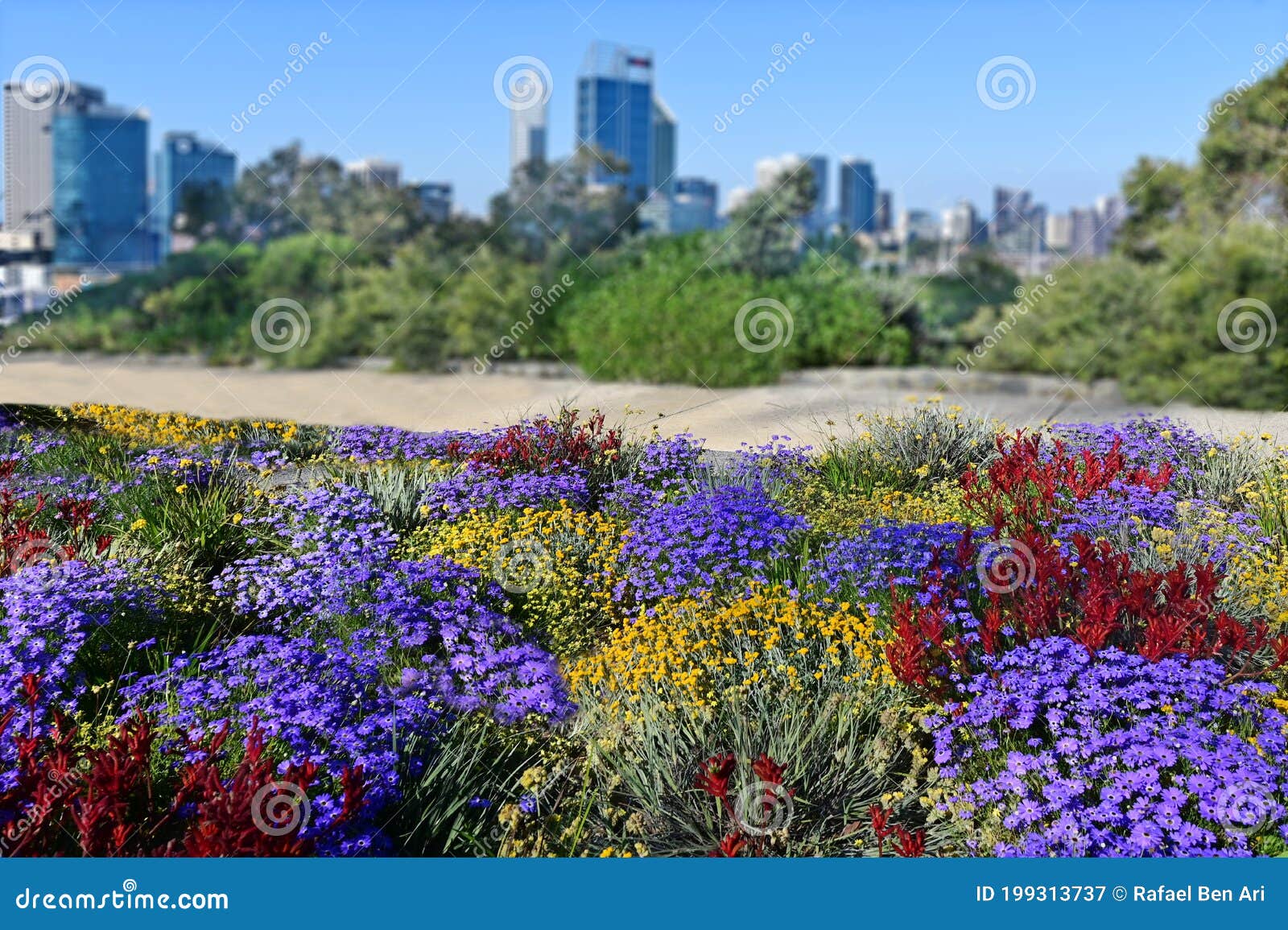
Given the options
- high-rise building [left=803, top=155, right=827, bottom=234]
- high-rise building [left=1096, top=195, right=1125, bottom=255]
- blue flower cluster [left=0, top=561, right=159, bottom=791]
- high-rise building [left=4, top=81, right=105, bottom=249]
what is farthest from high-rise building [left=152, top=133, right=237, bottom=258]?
blue flower cluster [left=0, top=561, right=159, bottom=791]

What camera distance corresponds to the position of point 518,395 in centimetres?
1195

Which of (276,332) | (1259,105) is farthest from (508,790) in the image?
(1259,105)

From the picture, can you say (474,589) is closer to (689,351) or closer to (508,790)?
(508,790)

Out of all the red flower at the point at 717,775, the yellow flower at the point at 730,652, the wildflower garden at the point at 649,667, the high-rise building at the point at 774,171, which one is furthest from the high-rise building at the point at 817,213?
the red flower at the point at 717,775

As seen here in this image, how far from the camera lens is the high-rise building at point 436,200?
57.9ft

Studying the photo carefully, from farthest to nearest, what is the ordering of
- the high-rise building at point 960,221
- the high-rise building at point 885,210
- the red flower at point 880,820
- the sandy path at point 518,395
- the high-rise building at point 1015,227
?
the high-rise building at point 960,221 → the high-rise building at point 1015,227 → the high-rise building at point 885,210 → the sandy path at point 518,395 → the red flower at point 880,820

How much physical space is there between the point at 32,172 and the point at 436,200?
28.9 ft

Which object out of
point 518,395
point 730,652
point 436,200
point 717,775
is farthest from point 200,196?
point 717,775

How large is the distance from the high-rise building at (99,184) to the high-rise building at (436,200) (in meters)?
4.97

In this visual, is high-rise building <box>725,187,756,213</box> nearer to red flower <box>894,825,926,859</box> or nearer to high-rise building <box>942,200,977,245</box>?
high-rise building <box>942,200,977,245</box>

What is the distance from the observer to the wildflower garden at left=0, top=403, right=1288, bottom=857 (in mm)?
3127

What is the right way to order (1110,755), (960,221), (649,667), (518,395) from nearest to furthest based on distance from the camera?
(1110,755), (649,667), (518,395), (960,221)

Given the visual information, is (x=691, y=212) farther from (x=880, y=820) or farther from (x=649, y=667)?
(x=880, y=820)

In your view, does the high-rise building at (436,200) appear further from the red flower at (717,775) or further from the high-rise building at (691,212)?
the red flower at (717,775)
